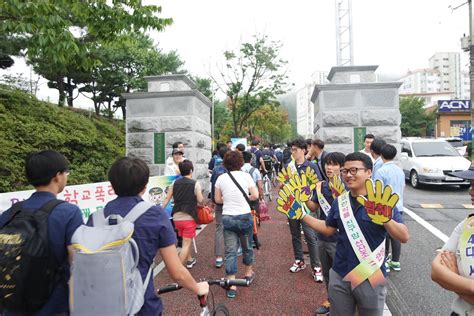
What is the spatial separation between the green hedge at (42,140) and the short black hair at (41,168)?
6.56 metres

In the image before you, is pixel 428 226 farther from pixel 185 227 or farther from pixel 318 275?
pixel 185 227

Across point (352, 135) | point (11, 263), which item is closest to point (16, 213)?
point (11, 263)

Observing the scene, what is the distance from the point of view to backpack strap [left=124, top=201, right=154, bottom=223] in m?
1.86

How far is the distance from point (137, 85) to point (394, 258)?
20233 millimetres

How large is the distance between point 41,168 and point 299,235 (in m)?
3.67

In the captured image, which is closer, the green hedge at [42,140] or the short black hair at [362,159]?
the short black hair at [362,159]

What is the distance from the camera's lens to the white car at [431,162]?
1112 cm

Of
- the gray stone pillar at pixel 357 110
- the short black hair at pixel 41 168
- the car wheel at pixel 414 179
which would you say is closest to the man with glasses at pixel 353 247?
the short black hair at pixel 41 168

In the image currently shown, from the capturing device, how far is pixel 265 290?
4.23m

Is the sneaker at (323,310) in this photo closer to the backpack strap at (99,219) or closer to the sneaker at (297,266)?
the sneaker at (297,266)

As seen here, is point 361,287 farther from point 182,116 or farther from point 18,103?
point 18,103

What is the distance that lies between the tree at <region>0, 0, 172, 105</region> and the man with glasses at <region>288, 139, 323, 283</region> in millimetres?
3462

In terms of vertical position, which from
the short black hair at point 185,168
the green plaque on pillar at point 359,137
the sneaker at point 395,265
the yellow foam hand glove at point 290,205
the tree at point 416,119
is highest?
the tree at point 416,119

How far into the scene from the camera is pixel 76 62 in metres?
5.65
